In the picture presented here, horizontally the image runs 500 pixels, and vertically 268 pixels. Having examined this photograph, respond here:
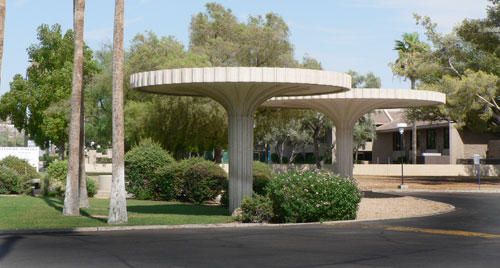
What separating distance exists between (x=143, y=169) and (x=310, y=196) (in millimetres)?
12982

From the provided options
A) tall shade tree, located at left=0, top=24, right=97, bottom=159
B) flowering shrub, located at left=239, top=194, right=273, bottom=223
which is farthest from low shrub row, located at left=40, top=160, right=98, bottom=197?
tall shade tree, located at left=0, top=24, right=97, bottom=159

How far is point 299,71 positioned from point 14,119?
168 ft

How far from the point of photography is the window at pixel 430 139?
67175 mm

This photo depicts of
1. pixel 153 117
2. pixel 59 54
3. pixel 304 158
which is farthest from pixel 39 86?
pixel 304 158

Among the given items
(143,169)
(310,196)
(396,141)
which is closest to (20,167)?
(143,169)

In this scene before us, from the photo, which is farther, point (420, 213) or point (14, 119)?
point (14, 119)

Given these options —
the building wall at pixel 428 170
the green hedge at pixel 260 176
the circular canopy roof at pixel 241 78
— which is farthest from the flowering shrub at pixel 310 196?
the building wall at pixel 428 170

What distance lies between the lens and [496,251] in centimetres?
1209

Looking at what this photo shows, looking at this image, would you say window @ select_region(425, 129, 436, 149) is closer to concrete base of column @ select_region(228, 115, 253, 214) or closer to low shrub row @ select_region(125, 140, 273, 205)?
low shrub row @ select_region(125, 140, 273, 205)

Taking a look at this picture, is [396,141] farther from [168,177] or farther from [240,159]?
[240,159]

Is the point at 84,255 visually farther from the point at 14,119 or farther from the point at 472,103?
the point at 14,119

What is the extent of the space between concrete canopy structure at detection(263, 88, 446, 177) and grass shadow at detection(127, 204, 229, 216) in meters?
6.27

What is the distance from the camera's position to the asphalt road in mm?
10789

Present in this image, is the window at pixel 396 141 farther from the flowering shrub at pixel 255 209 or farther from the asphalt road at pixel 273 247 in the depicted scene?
the flowering shrub at pixel 255 209
